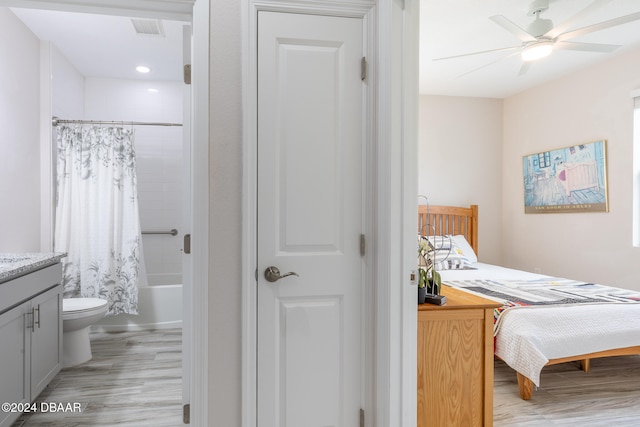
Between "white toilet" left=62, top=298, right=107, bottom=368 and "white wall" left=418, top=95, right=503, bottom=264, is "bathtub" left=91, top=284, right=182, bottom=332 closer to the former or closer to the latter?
"white toilet" left=62, top=298, right=107, bottom=368

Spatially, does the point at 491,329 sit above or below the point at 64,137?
below

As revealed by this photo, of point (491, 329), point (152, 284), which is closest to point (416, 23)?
point (491, 329)

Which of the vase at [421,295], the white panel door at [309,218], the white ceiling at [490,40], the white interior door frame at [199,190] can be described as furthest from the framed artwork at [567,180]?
the white interior door frame at [199,190]

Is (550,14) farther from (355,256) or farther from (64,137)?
(64,137)

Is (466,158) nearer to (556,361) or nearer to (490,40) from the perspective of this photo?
(490,40)

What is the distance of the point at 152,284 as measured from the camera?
4570mm

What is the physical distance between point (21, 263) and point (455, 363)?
2.44 m

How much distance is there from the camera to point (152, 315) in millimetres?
4035

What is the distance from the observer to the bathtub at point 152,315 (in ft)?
13.0

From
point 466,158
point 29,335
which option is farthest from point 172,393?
point 466,158

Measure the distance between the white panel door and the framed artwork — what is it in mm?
3500

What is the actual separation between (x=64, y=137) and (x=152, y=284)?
182 centimetres

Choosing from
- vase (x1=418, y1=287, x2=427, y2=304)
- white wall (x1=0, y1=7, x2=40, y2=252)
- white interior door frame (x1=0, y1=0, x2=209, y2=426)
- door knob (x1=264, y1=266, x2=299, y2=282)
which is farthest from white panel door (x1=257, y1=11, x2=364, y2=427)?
white wall (x1=0, y1=7, x2=40, y2=252)

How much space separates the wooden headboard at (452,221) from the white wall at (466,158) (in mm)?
140
